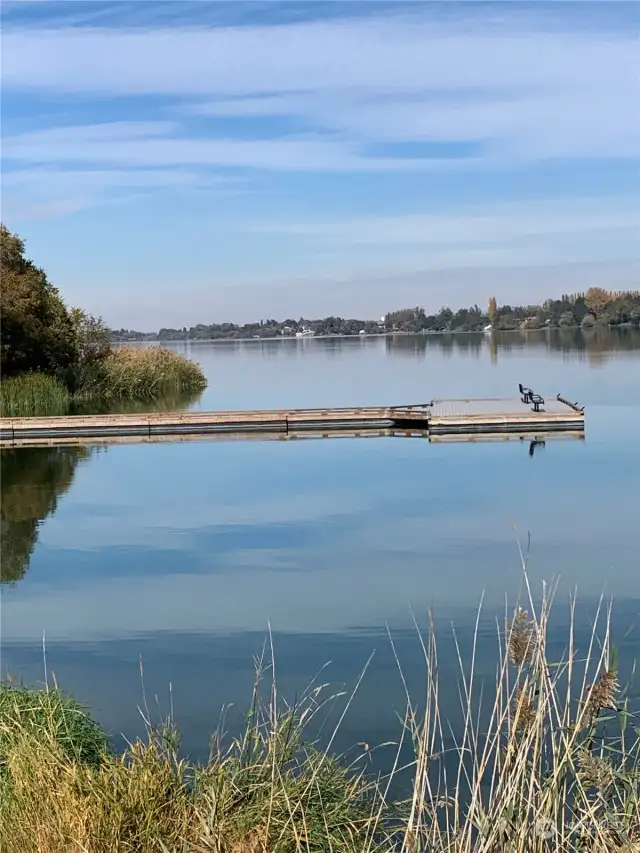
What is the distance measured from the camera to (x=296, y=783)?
384 cm

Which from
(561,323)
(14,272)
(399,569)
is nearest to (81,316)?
(14,272)

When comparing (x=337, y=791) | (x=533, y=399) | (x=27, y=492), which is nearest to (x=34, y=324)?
(x=27, y=492)

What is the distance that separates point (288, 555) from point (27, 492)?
619 centimetres

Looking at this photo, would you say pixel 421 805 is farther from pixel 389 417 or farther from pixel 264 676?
pixel 389 417

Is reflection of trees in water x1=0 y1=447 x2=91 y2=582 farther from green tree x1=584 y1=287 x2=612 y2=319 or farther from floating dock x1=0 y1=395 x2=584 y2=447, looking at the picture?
green tree x1=584 y1=287 x2=612 y2=319

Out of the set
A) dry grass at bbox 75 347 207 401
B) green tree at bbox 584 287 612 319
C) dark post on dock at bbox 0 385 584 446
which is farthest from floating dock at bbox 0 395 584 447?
green tree at bbox 584 287 612 319

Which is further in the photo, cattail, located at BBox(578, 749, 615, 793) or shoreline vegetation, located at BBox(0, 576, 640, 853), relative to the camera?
shoreline vegetation, located at BBox(0, 576, 640, 853)

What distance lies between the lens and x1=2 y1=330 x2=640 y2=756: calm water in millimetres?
7188

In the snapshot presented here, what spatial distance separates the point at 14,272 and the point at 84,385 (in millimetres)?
4969

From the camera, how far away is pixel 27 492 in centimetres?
1545

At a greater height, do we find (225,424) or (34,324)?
(34,324)

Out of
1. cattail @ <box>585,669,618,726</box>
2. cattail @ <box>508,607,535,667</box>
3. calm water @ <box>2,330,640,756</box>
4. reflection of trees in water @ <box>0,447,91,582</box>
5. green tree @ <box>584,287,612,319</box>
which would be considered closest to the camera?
cattail @ <box>585,669,618,726</box>

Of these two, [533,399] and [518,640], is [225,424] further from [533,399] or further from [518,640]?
[518,640]

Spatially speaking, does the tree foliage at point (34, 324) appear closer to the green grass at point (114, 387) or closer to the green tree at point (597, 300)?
the green grass at point (114, 387)
